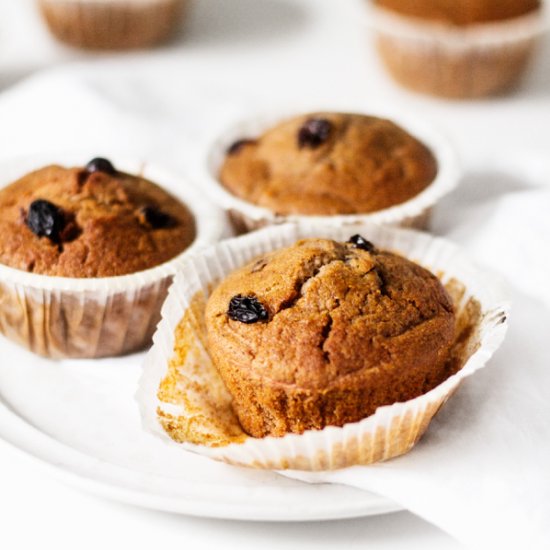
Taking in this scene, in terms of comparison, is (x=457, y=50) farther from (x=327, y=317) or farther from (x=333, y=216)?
(x=327, y=317)

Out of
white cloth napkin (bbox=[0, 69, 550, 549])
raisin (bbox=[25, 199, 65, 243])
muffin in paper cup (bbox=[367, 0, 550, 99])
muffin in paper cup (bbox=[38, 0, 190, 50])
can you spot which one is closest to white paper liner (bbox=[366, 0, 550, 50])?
muffin in paper cup (bbox=[367, 0, 550, 99])

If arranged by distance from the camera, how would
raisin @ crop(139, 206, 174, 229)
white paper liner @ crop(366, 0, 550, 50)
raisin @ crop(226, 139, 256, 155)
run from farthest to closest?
white paper liner @ crop(366, 0, 550, 50)
raisin @ crop(226, 139, 256, 155)
raisin @ crop(139, 206, 174, 229)

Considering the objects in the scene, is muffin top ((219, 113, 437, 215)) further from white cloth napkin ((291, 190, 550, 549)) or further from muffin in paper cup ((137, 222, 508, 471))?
white cloth napkin ((291, 190, 550, 549))

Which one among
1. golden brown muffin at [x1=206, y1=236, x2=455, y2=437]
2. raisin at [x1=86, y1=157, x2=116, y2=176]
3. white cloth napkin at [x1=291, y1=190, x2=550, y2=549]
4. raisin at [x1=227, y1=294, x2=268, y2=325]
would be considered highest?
raisin at [x1=86, y1=157, x2=116, y2=176]

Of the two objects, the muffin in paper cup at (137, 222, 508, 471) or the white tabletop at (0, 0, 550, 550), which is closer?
the muffin in paper cup at (137, 222, 508, 471)

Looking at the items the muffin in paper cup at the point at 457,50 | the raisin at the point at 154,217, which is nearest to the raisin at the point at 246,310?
the raisin at the point at 154,217

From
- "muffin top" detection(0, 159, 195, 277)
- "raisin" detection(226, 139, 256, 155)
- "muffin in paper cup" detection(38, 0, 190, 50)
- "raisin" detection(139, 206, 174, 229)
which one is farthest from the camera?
"muffin in paper cup" detection(38, 0, 190, 50)

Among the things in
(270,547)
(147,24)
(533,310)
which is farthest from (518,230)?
(147,24)

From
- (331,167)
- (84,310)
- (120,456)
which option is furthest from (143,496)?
(331,167)
